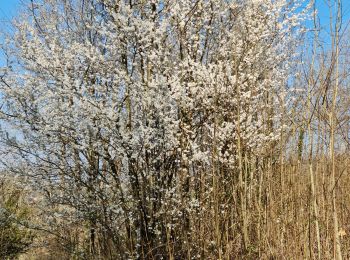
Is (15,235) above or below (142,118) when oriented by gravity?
below

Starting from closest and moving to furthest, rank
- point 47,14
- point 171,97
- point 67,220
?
point 171,97 → point 67,220 → point 47,14

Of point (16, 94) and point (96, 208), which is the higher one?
point (16, 94)

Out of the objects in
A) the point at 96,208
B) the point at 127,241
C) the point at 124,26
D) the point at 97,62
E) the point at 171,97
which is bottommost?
the point at 127,241

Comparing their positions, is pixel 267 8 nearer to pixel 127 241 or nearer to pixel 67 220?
pixel 127 241

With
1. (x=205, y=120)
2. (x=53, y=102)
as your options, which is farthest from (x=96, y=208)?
(x=205, y=120)

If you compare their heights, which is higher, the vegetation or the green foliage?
the vegetation

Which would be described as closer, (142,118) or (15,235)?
(142,118)

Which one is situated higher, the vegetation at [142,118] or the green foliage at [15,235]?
the vegetation at [142,118]

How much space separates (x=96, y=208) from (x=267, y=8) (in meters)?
3.53

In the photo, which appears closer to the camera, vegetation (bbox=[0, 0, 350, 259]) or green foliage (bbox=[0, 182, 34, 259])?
vegetation (bbox=[0, 0, 350, 259])

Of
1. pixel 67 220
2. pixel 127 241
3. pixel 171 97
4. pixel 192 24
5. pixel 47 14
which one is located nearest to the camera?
pixel 171 97

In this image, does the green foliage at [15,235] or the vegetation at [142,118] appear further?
the green foliage at [15,235]

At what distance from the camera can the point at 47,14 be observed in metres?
7.49

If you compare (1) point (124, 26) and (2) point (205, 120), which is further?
(2) point (205, 120)
